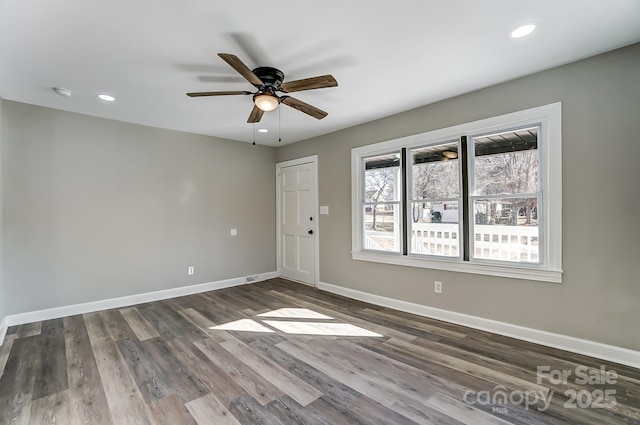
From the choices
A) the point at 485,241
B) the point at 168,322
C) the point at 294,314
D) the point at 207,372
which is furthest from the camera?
the point at 294,314

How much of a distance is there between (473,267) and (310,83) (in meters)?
2.58

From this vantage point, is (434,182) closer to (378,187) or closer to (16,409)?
(378,187)

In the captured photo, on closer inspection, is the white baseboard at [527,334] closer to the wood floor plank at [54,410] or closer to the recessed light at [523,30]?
the recessed light at [523,30]

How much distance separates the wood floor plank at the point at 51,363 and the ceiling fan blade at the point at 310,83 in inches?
115

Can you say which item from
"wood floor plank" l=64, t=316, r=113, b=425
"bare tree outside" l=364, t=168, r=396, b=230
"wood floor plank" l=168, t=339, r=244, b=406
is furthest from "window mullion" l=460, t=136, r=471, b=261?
"wood floor plank" l=64, t=316, r=113, b=425

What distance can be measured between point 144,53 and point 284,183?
343 centimetres

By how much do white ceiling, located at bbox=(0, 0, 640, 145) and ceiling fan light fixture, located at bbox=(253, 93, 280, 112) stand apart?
0.96ft

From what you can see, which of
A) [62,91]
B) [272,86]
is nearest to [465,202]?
[272,86]

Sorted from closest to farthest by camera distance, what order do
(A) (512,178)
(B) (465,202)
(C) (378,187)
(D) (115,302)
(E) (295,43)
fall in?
(E) (295,43)
(A) (512,178)
(B) (465,202)
(D) (115,302)
(C) (378,187)

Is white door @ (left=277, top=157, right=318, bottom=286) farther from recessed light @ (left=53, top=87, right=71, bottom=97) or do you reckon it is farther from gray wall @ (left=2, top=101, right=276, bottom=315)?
recessed light @ (left=53, top=87, right=71, bottom=97)

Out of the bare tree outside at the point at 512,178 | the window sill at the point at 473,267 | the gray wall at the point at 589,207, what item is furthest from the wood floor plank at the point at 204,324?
the bare tree outside at the point at 512,178

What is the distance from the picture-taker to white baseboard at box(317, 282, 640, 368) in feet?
Result: 7.80

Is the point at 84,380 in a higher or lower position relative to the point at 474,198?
lower

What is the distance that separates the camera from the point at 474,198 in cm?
320
